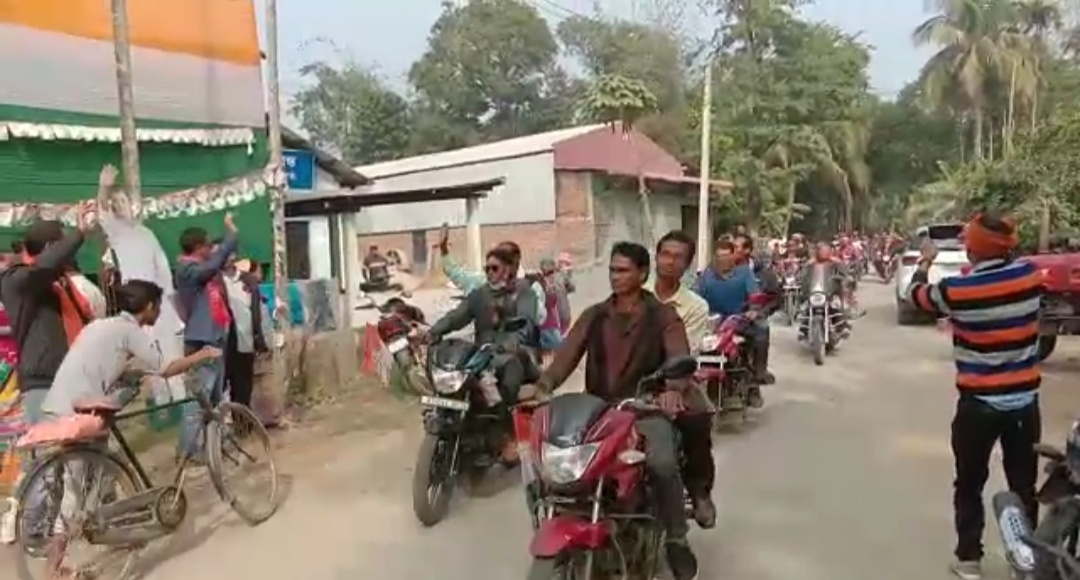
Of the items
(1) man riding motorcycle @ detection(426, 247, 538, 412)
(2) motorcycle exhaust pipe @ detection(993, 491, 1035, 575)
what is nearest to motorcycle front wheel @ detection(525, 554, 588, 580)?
(2) motorcycle exhaust pipe @ detection(993, 491, 1035, 575)

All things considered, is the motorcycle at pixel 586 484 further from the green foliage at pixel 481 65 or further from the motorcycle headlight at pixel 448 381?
the green foliage at pixel 481 65

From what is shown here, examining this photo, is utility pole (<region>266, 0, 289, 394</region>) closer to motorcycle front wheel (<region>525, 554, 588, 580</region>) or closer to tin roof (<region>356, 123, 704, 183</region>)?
motorcycle front wheel (<region>525, 554, 588, 580</region>)

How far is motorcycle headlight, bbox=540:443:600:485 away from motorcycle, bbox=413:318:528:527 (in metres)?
2.27

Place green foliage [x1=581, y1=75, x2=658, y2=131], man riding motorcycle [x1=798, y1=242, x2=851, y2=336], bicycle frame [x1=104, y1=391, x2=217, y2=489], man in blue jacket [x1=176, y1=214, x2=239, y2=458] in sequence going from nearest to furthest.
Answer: bicycle frame [x1=104, y1=391, x2=217, y2=489] → man in blue jacket [x1=176, y1=214, x2=239, y2=458] → man riding motorcycle [x1=798, y1=242, x2=851, y2=336] → green foliage [x1=581, y1=75, x2=658, y2=131]

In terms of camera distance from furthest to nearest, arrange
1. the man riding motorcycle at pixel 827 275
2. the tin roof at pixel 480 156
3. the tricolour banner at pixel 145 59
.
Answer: the tin roof at pixel 480 156 < the man riding motorcycle at pixel 827 275 < the tricolour banner at pixel 145 59

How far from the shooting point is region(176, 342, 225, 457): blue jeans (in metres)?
5.93

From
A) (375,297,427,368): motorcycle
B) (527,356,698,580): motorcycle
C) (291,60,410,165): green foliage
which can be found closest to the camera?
(527,356,698,580): motorcycle

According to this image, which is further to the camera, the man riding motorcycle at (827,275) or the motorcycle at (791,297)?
the motorcycle at (791,297)

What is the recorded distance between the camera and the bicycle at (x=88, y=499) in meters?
4.83

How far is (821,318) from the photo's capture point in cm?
1309

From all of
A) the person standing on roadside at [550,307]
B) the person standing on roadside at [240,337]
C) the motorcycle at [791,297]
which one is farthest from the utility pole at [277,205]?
the motorcycle at [791,297]

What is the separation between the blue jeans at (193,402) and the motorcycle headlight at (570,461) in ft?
9.40

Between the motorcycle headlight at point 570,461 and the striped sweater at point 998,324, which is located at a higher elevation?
the striped sweater at point 998,324

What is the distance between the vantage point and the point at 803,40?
3394 centimetres
